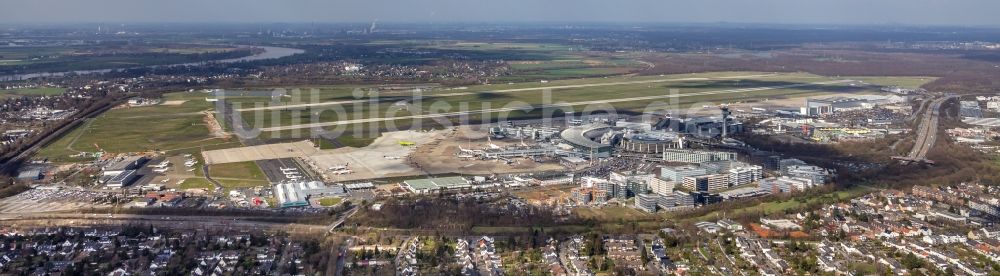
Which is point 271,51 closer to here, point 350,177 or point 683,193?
point 350,177

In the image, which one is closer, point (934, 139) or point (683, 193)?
point (683, 193)

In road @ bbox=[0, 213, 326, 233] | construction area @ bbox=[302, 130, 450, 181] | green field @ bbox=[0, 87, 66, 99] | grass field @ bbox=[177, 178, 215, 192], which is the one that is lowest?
road @ bbox=[0, 213, 326, 233]

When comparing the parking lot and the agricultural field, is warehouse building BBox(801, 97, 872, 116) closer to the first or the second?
the parking lot

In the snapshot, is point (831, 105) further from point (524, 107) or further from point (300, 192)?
point (300, 192)

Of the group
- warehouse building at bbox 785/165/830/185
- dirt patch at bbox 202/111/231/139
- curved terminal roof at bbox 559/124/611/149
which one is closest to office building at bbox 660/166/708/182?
warehouse building at bbox 785/165/830/185

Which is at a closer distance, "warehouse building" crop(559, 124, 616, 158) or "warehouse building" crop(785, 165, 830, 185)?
"warehouse building" crop(785, 165, 830, 185)

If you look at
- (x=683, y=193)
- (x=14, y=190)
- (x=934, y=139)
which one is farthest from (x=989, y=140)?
(x=14, y=190)
